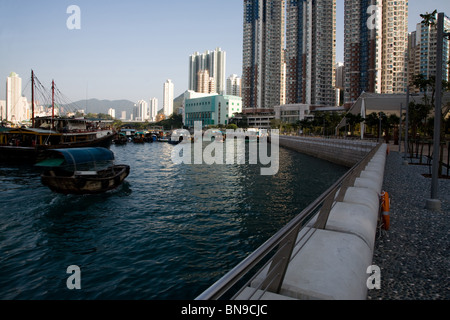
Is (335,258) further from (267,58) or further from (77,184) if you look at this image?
(267,58)

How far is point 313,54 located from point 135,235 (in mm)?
165456

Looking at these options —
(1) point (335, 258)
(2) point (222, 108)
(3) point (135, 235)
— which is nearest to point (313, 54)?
(2) point (222, 108)

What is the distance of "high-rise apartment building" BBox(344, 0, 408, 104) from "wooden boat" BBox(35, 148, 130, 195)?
127563 millimetres

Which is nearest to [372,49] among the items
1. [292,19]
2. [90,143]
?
[292,19]

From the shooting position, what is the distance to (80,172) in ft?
77.2

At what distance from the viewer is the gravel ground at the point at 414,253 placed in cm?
550

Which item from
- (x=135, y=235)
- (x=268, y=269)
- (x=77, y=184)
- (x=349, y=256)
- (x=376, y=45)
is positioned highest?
(x=376, y=45)

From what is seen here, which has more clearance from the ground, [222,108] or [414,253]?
[222,108]

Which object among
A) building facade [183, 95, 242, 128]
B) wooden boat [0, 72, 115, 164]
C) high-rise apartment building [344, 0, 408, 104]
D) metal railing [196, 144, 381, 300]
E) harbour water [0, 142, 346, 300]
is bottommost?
harbour water [0, 142, 346, 300]

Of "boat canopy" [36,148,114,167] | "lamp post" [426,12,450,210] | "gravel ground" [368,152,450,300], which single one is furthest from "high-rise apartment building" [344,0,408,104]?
"gravel ground" [368,152,450,300]

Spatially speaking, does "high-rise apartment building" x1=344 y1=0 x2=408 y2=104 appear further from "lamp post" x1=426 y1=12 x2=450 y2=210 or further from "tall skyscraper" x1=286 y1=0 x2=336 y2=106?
"lamp post" x1=426 y1=12 x2=450 y2=210

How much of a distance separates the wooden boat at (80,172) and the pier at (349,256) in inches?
619

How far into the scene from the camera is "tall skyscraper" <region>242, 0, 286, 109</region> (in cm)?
18325

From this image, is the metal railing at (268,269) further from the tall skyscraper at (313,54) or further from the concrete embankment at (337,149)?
the tall skyscraper at (313,54)
